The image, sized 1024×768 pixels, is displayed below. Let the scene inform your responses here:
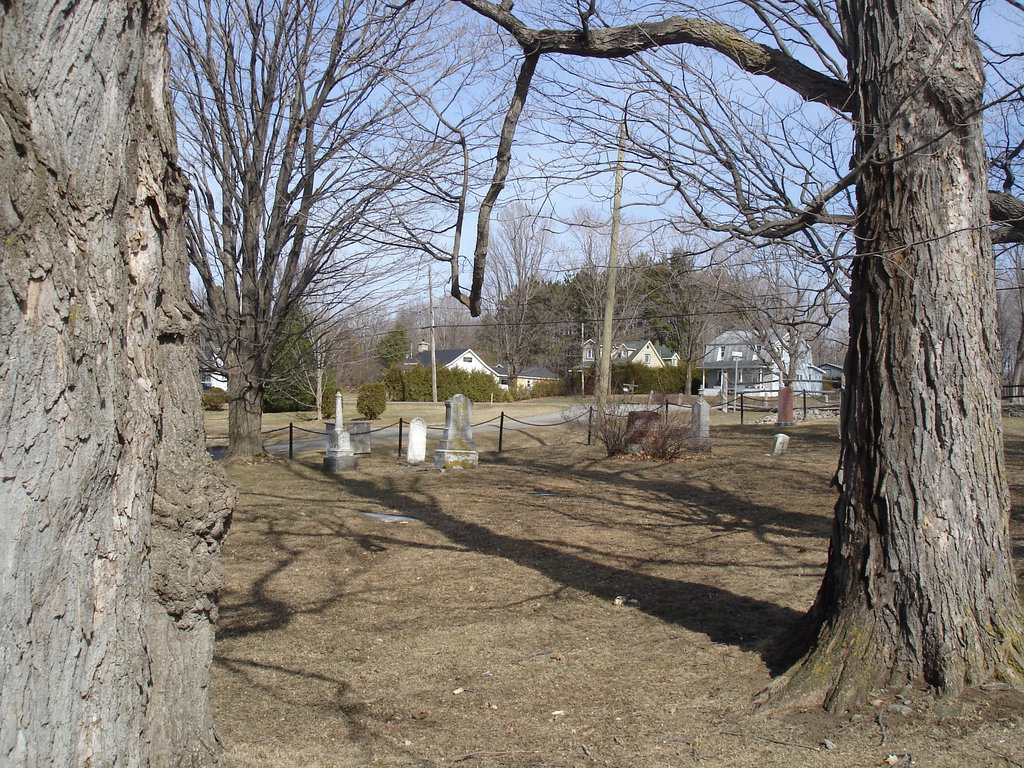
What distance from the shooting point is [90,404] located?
1.95 metres

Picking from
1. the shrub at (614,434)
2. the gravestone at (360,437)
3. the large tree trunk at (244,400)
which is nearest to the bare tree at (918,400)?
the shrub at (614,434)

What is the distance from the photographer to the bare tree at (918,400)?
401 cm

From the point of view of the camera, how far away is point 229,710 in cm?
434

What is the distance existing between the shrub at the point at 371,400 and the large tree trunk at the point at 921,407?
2970cm

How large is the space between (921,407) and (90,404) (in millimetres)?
3669

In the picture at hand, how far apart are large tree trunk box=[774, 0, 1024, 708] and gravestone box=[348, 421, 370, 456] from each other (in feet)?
48.0

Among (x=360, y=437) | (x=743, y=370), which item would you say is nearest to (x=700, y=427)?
(x=360, y=437)

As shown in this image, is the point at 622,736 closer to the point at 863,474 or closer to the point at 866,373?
the point at 863,474

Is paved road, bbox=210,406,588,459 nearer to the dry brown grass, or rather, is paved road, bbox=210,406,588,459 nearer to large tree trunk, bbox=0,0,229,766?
the dry brown grass

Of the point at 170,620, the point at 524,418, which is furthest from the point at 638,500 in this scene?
the point at 524,418

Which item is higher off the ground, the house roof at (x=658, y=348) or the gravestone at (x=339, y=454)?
the house roof at (x=658, y=348)

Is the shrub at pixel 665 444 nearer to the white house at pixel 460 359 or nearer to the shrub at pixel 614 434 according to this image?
the shrub at pixel 614 434

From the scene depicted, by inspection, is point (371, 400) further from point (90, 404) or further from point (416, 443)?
point (90, 404)

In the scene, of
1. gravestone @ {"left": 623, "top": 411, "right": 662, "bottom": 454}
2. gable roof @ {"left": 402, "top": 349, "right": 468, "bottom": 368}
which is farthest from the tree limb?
gable roof @ {"left": 402, "top": 349, "right": 468, "bottom": 368}
